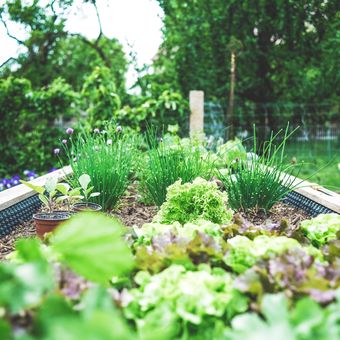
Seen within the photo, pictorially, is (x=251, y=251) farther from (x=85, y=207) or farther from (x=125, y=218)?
(x=125, y=218)

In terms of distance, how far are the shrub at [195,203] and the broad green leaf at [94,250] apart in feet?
6.04

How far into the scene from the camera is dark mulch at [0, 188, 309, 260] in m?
2.99

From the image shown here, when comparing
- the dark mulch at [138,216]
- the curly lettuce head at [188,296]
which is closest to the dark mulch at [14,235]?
the dark mulch at [138,216]

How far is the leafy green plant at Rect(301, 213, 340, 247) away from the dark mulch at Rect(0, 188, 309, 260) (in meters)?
0.63

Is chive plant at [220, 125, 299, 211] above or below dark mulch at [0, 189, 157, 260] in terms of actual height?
above

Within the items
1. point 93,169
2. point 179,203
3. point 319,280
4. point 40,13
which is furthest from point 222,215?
point 40,13

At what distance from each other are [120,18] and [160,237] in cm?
767

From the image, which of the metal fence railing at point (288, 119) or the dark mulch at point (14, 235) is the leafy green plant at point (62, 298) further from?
the metal fence railing at point (288, 119)

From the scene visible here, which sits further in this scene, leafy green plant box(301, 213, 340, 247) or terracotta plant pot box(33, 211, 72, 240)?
terracotta plant pot box(33, 211, 72, 240)

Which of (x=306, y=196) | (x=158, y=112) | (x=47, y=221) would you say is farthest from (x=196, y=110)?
(x=47, y=221)

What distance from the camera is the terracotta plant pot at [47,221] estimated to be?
266 cm

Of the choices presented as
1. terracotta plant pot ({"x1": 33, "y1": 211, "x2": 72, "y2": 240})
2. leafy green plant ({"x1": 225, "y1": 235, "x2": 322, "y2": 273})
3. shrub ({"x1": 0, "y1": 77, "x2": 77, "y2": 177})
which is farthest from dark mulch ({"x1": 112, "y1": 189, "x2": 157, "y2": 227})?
shrub ({"x1": 0, "y1": 77, "x2": 77, "y2": 177})

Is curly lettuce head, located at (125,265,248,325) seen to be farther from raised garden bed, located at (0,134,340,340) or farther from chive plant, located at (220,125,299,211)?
chive plant, located at (220,125,299,211)

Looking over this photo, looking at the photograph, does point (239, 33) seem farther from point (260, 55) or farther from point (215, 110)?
point (215, 110)
